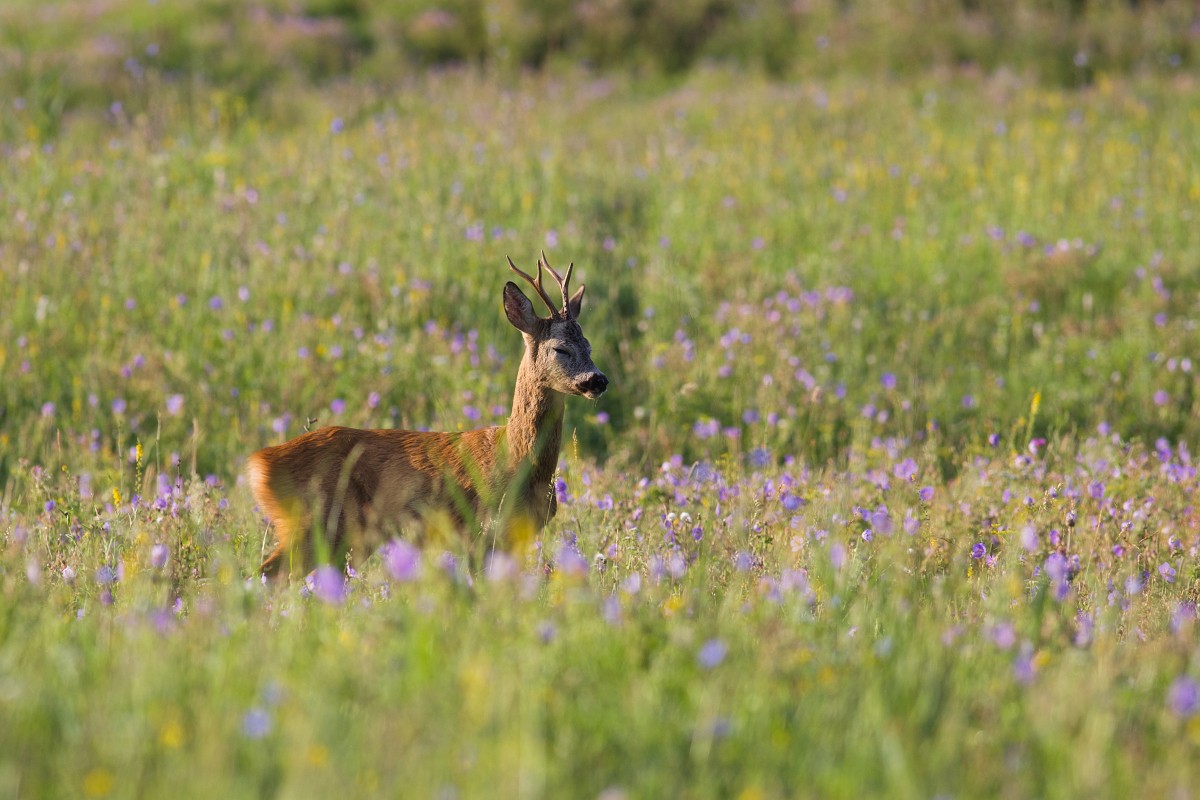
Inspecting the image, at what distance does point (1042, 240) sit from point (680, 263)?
268 centimetres

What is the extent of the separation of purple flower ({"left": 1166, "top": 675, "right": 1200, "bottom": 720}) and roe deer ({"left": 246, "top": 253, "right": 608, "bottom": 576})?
8.03 feet

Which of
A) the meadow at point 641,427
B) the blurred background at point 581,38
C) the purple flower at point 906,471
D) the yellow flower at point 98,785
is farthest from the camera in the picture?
the blurred background at point 581,38

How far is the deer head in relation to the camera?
4938 mm

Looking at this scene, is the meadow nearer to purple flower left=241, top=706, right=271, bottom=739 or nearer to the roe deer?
purple flower left=241, top=706, right=271, bottom=739

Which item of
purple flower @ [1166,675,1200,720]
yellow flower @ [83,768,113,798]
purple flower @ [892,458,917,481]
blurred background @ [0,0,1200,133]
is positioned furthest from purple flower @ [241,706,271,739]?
blurred background @ [0,0,1200,133]

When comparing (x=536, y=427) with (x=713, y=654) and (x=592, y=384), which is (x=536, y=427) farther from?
(x=713, y=654)

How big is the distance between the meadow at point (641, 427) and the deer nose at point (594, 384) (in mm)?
580

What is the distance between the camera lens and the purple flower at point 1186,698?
2.79 meters

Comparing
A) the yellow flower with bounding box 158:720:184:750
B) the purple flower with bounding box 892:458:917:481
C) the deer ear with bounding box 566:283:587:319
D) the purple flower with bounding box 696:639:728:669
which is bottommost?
the purple flower with bounding box 892:458:917:481

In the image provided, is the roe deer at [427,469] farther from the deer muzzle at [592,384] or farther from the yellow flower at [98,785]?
the yellow flower at [98,785]

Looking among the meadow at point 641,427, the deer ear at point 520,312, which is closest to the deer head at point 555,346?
the deer ear at point 520,312

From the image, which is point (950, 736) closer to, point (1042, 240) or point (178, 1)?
point (1042, 240)

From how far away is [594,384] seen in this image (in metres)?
4.88

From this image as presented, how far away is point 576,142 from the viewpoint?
41.7ft
